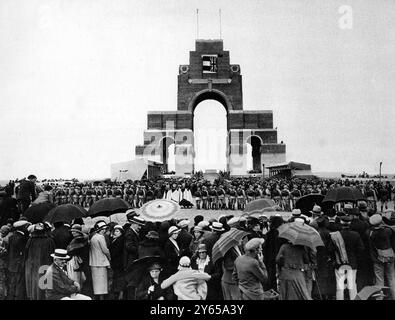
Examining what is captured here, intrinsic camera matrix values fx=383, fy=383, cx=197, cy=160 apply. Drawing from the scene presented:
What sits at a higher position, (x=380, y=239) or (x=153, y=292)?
(x=380, y=239)

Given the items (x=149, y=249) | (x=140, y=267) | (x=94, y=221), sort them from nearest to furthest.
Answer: (x=140, y=267)
(x=149, y=249)
(x=94, y=221)

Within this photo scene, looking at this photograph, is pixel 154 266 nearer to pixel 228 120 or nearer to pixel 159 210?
pixel 159 210

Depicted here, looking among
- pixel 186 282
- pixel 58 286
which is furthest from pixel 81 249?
pixel 186 282

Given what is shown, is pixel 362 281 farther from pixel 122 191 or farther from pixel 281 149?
pixel 281 149

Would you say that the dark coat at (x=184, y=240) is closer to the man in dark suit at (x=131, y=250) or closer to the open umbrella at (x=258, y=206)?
the man in dark suit at (x=131, y=250)

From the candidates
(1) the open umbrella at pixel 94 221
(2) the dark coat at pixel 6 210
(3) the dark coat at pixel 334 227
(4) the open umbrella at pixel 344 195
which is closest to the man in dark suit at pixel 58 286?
(1) the open umbrella at pixel 94 221

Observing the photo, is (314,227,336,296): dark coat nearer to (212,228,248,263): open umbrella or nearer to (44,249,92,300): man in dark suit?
(212,228,248,263): open umbrella
